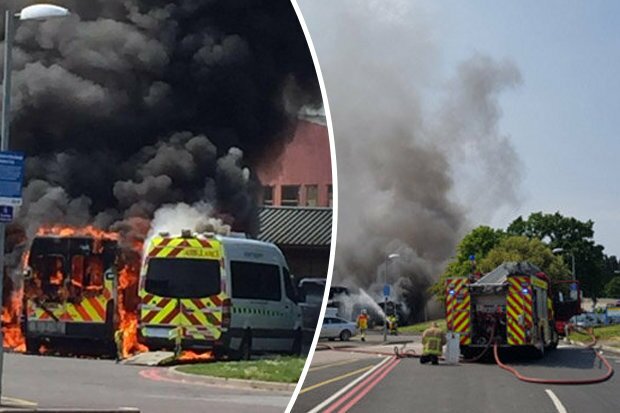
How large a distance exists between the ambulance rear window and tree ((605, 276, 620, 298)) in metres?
113

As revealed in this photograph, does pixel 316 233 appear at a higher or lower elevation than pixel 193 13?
lower

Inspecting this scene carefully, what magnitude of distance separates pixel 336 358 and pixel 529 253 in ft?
138

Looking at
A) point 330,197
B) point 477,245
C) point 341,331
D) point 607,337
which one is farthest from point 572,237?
point 330,197

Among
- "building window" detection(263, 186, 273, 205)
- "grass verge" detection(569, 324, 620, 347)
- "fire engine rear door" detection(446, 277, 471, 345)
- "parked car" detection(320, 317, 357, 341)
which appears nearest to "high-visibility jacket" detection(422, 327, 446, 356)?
"fire engine rear door" detection(446, 277, 471, 345)

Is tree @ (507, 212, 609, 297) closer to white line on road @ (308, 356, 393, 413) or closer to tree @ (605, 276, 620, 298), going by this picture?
tree @ (605, 276, 620, 298)

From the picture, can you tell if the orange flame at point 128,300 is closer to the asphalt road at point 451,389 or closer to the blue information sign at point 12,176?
the blue information sign at point 12,176

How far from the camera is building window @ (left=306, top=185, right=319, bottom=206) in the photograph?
4555 mm

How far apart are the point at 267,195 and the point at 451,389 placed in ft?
34.8

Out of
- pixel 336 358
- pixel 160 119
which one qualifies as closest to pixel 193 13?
pixel 160 119

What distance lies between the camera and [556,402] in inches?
505

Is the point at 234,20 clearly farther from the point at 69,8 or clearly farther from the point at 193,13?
the point at 69,8

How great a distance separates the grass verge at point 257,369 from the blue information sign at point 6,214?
1.18 metres

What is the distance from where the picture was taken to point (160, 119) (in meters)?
4.48

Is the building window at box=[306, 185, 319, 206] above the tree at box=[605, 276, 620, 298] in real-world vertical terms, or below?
above
